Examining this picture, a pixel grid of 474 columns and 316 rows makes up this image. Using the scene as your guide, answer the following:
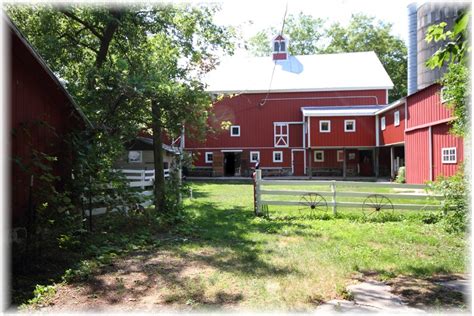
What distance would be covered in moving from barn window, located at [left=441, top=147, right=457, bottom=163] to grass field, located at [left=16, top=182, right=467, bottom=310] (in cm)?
694

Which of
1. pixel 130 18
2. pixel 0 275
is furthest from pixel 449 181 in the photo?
pixel 130 18

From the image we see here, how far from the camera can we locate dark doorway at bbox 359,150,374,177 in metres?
31.8

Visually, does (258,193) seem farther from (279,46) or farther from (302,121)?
(279,46)

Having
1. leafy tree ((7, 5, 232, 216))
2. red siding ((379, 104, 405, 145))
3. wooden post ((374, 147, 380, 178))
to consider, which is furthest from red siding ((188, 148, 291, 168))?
leafy tree ((7, 5, 232, 216))

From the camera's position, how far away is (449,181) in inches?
341

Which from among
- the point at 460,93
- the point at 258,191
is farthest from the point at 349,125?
the point at 460,93

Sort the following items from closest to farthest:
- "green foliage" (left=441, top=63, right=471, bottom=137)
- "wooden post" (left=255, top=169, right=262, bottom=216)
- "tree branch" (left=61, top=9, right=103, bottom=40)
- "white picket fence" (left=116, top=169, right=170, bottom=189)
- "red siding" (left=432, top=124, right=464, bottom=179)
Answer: "green foliage" (left=441, top=63, right=471, bottom=137)
"wooden post" (left=255, top=169, right=262, bottom=216)
"white picket fence" (left=116, top=169, right=170, bottom=189)
"tree branch" (left=61, top=9, right=103, bottom=40)
"red siding" (left=432, top=124, right=464, bottom=179)

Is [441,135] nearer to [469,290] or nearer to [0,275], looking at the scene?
[469,290]

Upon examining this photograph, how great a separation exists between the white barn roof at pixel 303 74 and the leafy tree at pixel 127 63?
1398 centimetres

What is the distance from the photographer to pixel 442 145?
16.4m

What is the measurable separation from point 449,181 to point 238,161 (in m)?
24.8

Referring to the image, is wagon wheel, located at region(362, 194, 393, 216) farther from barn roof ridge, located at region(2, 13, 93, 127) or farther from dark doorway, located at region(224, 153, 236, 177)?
dark doorway, located at region(224, 153, 236, 177)

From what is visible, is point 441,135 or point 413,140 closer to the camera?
point 441,135

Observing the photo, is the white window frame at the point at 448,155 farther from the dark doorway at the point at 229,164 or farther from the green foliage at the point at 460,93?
the dark doorway at the point at 229,164
